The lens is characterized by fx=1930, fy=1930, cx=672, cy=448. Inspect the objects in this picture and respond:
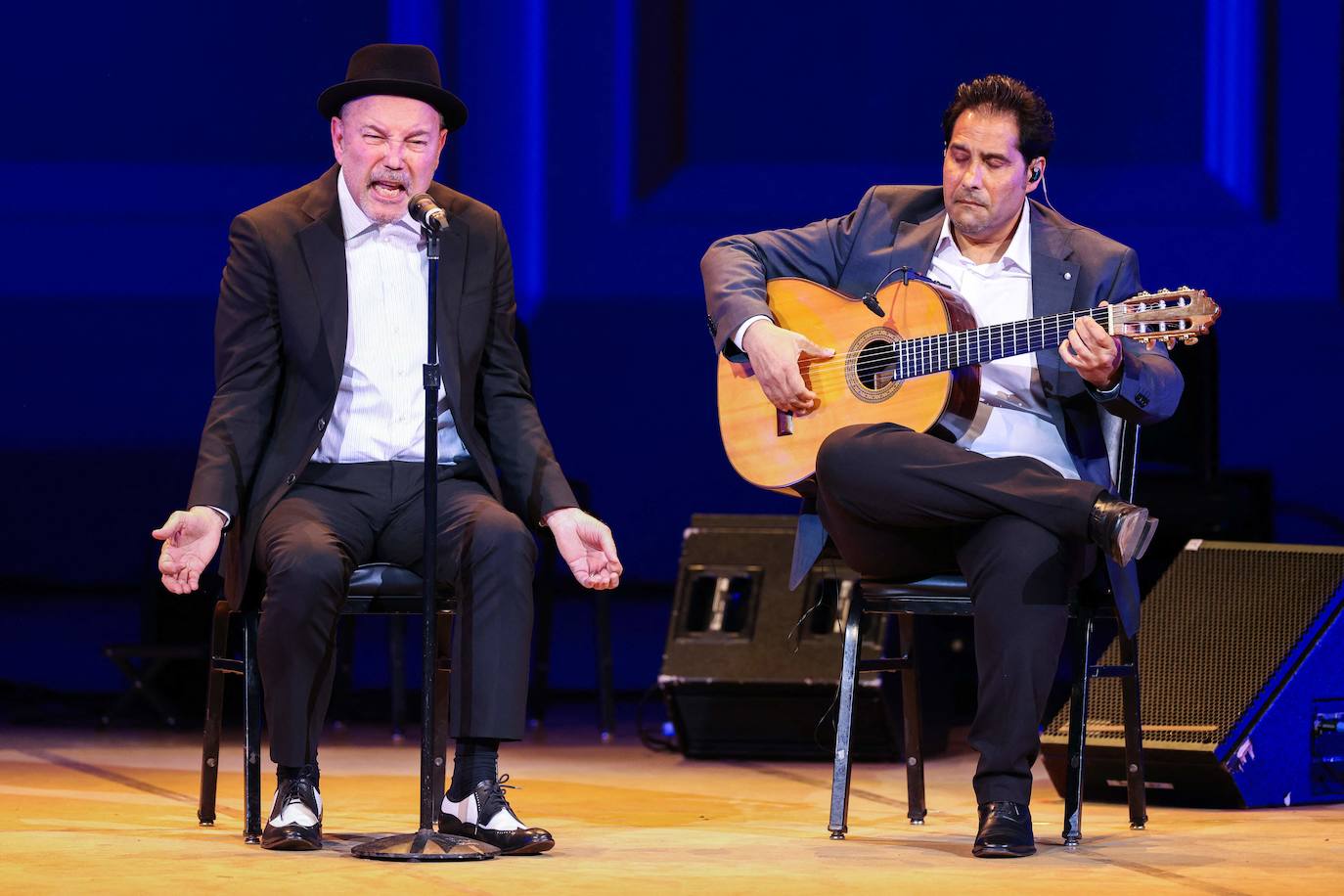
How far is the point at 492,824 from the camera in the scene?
3.17 m

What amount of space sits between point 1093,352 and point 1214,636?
94cm

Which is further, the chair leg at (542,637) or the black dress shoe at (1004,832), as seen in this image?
the chair leg at (542,637)

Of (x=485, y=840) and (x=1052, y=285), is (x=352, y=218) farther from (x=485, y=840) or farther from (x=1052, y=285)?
(x=1052, y=285)

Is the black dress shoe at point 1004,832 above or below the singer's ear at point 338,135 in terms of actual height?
below

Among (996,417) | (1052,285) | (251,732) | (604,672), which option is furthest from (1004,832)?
(604,672)

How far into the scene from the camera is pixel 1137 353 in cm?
333

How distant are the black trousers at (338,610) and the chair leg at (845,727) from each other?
0.59 m

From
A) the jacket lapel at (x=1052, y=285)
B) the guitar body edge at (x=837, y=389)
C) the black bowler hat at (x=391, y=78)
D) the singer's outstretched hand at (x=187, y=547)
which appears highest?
the black bowler hat at (x=391, y=78)

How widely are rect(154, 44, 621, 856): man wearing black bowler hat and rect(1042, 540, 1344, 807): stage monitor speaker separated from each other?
3.99 ft

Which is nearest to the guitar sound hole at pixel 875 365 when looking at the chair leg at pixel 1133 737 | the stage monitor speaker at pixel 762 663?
the chair leg at pixel 1133 737

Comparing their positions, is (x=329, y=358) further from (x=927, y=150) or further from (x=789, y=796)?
(x=927, y=150)

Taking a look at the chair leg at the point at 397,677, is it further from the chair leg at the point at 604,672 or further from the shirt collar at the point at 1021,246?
the shirt collar at the point at 1021,246

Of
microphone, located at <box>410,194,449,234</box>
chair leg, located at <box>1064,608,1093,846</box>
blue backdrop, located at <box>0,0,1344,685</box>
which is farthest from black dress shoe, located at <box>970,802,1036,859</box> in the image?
blue backdrop, located at <box>0,0,1344,685</box>

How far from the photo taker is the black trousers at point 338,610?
10.5 feet
